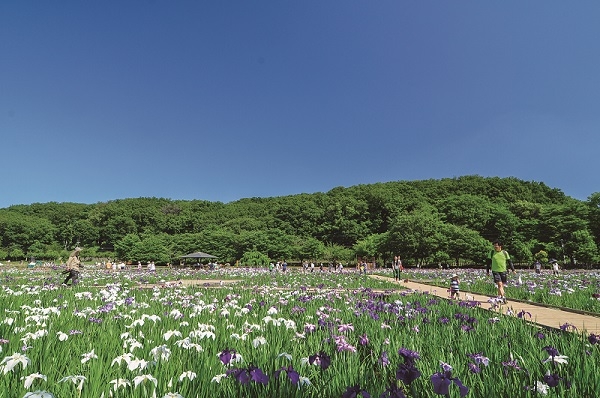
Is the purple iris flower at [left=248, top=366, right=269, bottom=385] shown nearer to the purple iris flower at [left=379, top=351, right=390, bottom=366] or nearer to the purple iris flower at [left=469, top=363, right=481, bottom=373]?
the purple iris flower at [left=379, top=351, right=390, bottom=366]

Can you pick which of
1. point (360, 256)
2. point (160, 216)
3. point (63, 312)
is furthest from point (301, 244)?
point (63, 312)

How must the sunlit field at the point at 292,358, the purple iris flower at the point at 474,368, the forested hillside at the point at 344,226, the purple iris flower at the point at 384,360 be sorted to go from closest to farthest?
the sunlit field at the point at 292,358 < the purple iris flower at the point at 474,368 < the purple iris flower at the point at 384,360 < the forested hillside at the point at 344,226

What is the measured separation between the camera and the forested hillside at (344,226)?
5050cm

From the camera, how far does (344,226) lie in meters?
76.0

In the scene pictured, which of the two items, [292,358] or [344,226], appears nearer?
[292,358]

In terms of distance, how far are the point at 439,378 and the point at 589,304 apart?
946cm

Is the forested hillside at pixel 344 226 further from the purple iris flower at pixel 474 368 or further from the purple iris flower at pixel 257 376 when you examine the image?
the purple iris flower at pixel 257 376

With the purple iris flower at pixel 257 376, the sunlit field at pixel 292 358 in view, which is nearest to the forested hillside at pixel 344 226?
the sunlit field at pixel 292 358

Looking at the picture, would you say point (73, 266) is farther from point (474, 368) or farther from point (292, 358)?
point (474, 368)

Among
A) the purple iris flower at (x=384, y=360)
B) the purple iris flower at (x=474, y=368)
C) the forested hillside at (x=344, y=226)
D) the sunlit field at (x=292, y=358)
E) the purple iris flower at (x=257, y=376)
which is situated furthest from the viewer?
the forested hillside at (x=344, y=226)

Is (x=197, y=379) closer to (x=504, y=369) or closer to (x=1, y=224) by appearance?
(x=504, y=369)

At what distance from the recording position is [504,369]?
3.11 meters

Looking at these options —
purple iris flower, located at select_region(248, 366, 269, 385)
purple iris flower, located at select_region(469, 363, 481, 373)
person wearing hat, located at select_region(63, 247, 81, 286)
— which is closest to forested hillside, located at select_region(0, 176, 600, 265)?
person wearing hat, located at select_region(63, 247, 81, 286)

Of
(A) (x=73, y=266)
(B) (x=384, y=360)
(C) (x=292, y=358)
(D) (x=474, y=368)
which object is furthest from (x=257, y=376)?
(A) (x=73, y=266)
